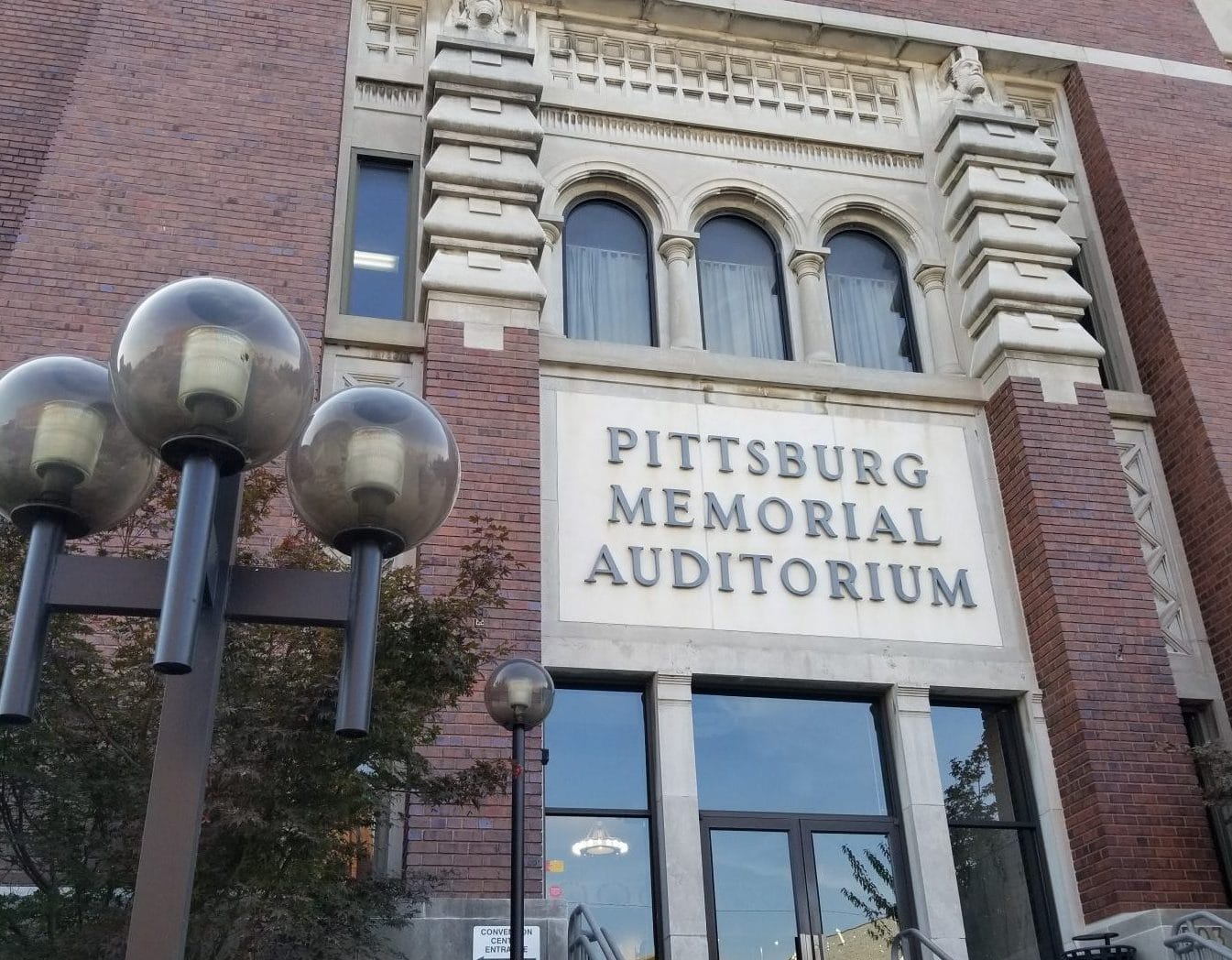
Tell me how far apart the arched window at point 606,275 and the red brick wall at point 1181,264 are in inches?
209

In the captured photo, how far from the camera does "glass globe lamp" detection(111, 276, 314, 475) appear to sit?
141 inches

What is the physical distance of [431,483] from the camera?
399 centimetres

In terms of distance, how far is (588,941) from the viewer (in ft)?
27.3

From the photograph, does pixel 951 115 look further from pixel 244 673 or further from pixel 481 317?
pixel 244 673

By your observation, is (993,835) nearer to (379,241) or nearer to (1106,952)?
(1106,952)

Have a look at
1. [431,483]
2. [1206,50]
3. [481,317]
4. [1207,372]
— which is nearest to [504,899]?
[481,317]

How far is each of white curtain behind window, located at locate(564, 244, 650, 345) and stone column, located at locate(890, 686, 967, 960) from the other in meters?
4.47

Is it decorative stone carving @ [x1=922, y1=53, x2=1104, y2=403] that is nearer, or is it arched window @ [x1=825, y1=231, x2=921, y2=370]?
decorative stone carving @ [x1=922, y1=53, x2=1104, y2=403]

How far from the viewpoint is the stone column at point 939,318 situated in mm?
13297

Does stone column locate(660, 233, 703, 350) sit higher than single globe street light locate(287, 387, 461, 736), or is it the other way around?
stone column locate(660, 233, 703, 350)

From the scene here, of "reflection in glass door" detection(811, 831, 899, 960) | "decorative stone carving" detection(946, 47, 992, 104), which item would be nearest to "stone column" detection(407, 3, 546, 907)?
"reflection in glass door" detection(811, 831, 899, 960)

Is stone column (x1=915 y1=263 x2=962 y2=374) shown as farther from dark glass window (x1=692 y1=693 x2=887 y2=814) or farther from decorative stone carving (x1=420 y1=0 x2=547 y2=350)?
decorative stone carving (x1=420 y1=0 x2=547 y2=350)

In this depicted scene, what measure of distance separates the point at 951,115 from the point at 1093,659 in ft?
20.1

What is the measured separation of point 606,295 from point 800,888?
605 cm
